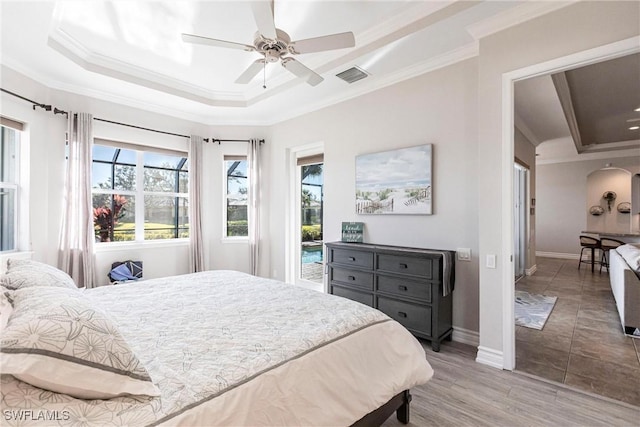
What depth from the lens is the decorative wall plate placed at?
7617 mm

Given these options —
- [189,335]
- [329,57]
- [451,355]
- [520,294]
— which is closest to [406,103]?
[329,57]

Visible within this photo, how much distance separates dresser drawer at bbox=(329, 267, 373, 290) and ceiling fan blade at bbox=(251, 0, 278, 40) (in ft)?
7.88

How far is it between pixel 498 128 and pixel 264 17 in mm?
2025

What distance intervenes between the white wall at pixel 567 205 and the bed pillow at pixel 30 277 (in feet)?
33.0

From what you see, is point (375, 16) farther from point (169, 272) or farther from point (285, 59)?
point (169, 272)

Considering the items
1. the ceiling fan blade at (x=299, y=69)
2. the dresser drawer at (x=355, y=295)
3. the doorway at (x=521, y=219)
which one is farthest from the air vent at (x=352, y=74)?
the doorway at (x=521, y=219)

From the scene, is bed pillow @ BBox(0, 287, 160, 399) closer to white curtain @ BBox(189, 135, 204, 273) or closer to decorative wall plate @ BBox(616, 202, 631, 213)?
white curtain @ BBox(189, 135, 204, 273)

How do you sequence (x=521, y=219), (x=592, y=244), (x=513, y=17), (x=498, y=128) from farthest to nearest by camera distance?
(x=592, y=244), (x=521, y=219), (x=498, y=128), (x=513, y=17)

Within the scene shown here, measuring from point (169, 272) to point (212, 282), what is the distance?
96.6 inches

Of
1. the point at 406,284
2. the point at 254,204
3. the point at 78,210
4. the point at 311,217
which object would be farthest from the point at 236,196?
the point at 406,284

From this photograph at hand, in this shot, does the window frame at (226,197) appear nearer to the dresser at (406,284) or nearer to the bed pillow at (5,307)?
the dresser at (406,284)

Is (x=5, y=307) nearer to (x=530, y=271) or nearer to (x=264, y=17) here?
(x=264, y=17)

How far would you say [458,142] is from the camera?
10.1 ft

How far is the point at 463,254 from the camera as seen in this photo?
3020 mm
